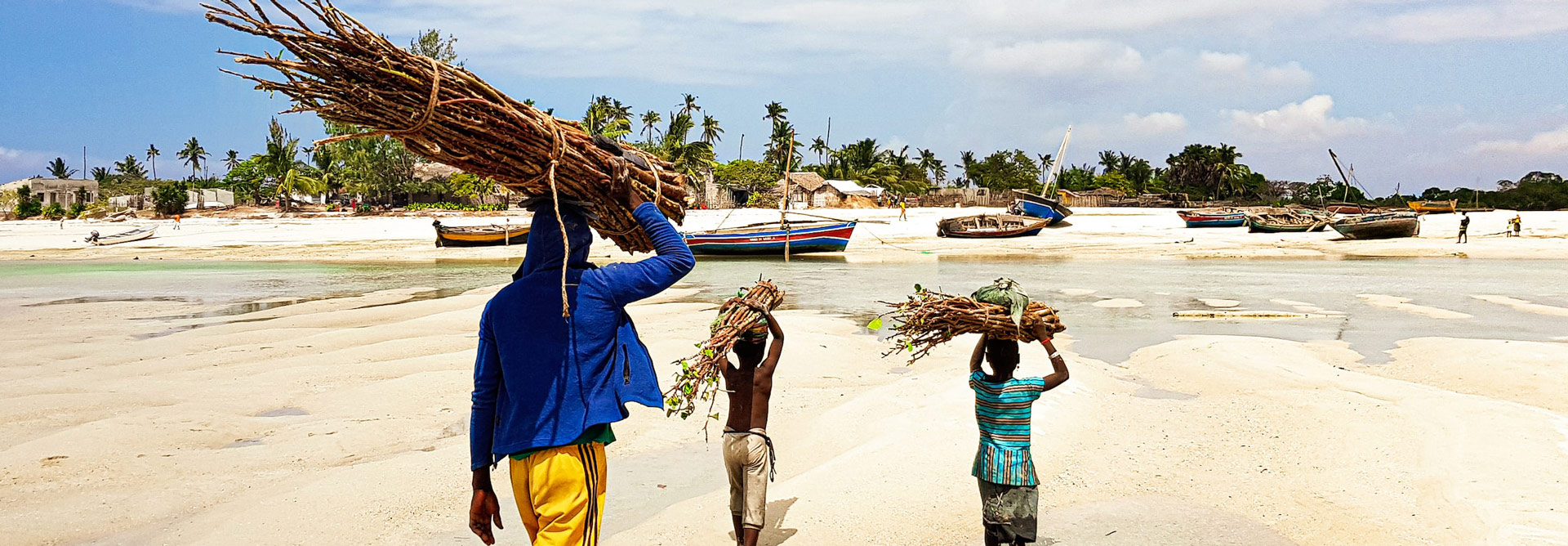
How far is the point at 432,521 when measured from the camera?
508 cm

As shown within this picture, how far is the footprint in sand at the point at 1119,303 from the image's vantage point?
15.4 m

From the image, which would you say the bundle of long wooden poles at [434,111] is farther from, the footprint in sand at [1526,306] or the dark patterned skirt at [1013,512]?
the footprint in sand at [1526,306]

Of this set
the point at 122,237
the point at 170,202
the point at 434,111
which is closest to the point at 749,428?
the point at 434,111

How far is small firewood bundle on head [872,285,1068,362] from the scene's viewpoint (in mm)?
4180

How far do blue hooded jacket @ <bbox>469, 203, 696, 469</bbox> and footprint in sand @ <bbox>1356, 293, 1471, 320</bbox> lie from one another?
1440 centimetres

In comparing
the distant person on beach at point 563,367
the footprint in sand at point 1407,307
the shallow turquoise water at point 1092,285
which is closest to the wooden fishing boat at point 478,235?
the shallow turquoise water at point 1092,285

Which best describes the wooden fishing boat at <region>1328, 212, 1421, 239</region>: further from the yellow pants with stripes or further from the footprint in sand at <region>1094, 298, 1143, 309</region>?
the yellow pants with stripes

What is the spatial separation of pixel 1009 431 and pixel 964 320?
54 centimetres

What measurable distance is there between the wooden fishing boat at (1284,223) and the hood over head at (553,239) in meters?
42.0

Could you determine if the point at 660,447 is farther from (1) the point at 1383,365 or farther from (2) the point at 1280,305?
(2) the point at 1280,305

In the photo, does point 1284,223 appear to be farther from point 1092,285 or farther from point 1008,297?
point 1008,297

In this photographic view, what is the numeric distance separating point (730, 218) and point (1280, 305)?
3330 centimetres

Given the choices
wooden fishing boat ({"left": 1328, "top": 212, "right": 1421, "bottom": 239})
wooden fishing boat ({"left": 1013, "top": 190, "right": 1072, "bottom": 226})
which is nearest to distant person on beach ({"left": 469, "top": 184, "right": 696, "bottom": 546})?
wooden fishing boat ({"left": 1328, "top": 212, "right": 1421, "bottom": 239})

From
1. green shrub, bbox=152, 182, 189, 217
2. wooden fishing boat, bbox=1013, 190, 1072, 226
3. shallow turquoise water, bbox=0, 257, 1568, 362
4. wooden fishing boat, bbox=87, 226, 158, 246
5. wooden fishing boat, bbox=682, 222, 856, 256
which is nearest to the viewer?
shallow turquoise water, bbox=0, 257, 1568, 362
